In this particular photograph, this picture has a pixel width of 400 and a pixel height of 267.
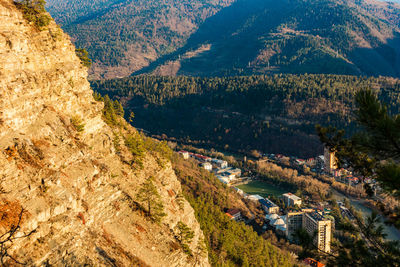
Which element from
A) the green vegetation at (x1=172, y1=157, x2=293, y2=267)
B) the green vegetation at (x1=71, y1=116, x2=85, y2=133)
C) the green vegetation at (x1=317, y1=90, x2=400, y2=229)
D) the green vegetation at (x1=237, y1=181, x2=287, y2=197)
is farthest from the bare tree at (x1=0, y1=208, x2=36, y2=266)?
the green vegetation at (x1=237, y1=181, x2=287, y2=197)

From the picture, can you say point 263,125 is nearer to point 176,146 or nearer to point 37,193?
point 176,146

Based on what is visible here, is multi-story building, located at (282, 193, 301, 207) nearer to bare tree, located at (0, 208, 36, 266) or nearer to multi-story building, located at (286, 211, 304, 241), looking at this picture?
multi-story building, located at (286, 211, 304, 241)

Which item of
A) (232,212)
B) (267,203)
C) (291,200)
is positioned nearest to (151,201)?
(232,212)

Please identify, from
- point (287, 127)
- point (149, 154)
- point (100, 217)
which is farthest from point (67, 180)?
point (287, 127)

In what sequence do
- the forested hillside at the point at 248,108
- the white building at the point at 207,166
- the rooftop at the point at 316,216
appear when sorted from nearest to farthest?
the rooftop at the point at 316,216
the white building at the point at 207,166
the forested hillside at the point at 248,108

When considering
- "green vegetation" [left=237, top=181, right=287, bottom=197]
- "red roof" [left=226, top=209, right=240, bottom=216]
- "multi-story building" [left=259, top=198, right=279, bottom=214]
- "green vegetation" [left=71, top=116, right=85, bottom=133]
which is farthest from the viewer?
"green vegetation" [left=237, top=181, right=287, bottom=197]

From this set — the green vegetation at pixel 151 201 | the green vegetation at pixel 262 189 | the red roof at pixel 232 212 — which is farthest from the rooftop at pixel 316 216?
the green vegetation at pixel 151 201

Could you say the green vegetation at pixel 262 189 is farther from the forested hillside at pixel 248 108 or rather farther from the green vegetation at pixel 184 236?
the green vegetation at pixel 184 236
